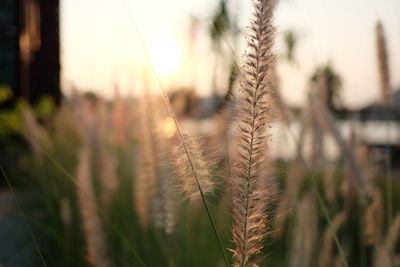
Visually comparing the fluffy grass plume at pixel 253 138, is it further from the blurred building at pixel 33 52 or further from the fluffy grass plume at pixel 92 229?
the blurred building at pixel 33 52

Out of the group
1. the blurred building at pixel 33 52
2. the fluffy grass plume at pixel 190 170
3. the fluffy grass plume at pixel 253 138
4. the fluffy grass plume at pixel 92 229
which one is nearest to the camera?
the fluffy grass plume at pixel 253 138

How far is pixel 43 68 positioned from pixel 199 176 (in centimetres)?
753

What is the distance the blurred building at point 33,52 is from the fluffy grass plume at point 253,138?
6558 mm

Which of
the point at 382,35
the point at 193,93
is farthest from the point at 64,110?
the point at 382,35

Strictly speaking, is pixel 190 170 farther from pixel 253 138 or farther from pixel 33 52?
pixel 33 52

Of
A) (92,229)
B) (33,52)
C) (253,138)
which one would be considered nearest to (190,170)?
(253,138)

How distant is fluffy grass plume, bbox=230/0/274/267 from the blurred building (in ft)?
21.5

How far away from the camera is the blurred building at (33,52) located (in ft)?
23.3

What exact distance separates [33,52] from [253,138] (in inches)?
304

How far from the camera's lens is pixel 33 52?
26.0ft

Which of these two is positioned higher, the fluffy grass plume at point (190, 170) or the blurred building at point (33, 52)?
the blurred building at point (33, 52)

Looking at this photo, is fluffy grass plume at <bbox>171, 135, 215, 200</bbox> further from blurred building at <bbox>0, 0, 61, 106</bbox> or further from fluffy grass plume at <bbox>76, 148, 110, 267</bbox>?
blurred building at <bbox>0, 0, 61, 106</bbox>

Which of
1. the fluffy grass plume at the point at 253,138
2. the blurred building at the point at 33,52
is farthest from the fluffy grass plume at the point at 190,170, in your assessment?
the blurred building at the point at 33,52

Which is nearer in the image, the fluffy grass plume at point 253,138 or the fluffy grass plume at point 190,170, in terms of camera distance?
the fluffy grass plume at point 253,138
